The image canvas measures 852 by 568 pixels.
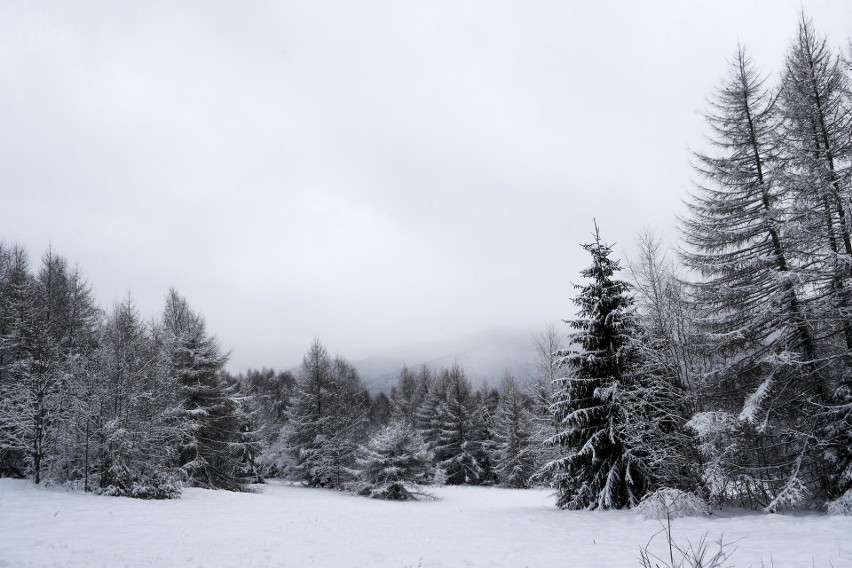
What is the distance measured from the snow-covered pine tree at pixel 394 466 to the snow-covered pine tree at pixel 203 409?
297 inches

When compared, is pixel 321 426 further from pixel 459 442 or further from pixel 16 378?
pixel 16 378

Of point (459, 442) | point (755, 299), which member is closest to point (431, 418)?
point (459, 442)

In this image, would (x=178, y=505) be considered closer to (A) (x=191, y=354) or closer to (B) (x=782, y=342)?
(A) (x=191, y=354)

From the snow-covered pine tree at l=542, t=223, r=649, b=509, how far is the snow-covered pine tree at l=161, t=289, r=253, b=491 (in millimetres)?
18123

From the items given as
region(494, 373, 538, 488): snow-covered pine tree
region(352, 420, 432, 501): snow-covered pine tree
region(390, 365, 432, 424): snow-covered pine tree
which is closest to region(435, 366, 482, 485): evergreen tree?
region(494, 373, 538, 488): snow-covered pine tree

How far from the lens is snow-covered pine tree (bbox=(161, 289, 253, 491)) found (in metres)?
23.9

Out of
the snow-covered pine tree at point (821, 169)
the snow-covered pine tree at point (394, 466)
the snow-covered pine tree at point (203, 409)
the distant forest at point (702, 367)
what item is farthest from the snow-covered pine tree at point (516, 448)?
the snow-covered pine tree at point (821, 169)

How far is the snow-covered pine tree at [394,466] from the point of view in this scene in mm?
27047

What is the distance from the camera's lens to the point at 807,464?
12.5 m

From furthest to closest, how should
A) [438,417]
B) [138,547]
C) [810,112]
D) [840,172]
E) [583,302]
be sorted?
[438,417], [583,302], [810,112], [840,172], [138,547]

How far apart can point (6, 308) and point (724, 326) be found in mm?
31644

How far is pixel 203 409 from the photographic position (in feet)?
80.2

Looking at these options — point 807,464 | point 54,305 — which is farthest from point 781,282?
point 54,305

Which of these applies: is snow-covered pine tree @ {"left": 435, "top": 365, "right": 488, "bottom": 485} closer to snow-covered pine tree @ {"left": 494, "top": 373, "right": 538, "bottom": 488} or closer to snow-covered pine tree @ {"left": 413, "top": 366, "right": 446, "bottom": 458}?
snow-covered pine tree @ {"left": 413, "top": 366, "right": 446, "bottom": 458}
